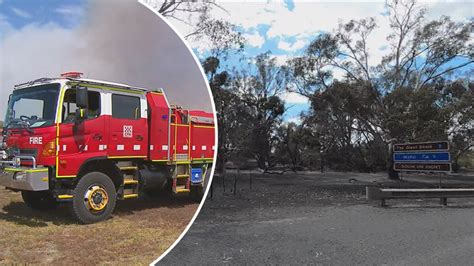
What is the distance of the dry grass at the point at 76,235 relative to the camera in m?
1.27

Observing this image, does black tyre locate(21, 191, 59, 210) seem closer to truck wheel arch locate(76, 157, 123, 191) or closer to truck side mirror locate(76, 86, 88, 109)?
truck wheel arch locate(76, 157, 123, 191)

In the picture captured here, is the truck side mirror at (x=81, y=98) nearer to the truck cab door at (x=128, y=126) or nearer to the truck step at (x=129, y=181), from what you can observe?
the truck cab door at (x=128, y=126)

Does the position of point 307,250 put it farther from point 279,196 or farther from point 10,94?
point 279,196

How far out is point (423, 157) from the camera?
2041cm

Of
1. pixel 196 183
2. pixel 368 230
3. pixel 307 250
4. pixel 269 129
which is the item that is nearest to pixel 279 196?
pixel 368 230

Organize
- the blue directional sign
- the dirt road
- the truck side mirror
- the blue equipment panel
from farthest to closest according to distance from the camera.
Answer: the blue directional sign < the dirt road < the blue equipment panel < the truck side mirror

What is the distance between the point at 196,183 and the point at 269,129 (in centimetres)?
3963

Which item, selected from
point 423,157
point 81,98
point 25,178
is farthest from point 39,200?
point 423,157

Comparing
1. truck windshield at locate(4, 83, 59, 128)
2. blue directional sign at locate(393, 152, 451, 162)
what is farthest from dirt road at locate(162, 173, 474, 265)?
blue directional sign at locate(393, 152, 451, 162)

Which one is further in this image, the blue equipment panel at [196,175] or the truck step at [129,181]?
the blue equipment panel at [196,175]

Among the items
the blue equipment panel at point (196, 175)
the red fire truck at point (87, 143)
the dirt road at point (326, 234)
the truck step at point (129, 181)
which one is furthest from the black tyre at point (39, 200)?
the dirt road at point (326, 234)

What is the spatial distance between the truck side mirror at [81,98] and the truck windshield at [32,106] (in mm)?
61

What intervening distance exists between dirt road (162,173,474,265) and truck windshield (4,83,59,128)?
9.94 ft

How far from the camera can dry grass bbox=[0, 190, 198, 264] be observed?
1.27 metres
